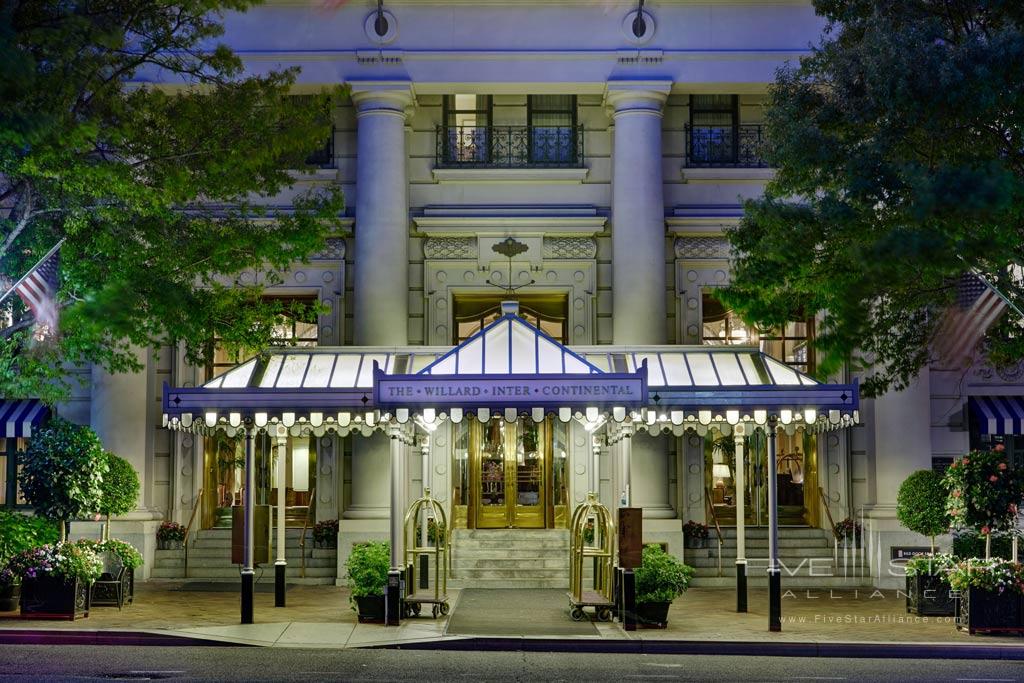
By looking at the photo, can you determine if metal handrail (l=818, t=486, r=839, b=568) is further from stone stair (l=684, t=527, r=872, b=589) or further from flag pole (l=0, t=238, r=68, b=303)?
flag pole (l=0, t=238, r=68, b=303)

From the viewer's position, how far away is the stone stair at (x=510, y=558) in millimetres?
24984

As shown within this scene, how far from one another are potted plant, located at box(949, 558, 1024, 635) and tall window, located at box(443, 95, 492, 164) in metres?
13.7

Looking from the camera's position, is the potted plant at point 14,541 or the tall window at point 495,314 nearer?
the potted plant at point 14,541

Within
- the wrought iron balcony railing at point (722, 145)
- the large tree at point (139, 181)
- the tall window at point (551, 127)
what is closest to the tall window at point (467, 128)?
the tall window at point (551, 127)

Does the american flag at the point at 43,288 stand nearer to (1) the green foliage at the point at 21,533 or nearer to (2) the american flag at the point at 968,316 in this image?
(1) the green foliage at the point at 21,533

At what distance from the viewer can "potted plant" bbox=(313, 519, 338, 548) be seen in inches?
1033

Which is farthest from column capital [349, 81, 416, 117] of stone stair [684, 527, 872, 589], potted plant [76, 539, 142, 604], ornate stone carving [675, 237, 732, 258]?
stone stair [684, 527, 872, 589]

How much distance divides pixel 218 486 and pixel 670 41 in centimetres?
1341

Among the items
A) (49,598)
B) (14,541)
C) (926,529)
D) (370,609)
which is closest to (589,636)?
(370,609)

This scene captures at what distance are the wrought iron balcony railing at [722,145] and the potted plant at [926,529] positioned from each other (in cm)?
792

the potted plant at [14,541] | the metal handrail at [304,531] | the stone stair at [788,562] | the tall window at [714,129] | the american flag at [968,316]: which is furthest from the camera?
the tall window at [714,129]

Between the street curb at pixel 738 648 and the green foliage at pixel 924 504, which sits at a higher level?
the green foliage at pixel 924 504

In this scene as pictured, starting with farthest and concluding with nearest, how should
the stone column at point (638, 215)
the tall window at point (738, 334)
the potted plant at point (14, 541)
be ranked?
the tall window at point (738, 334)
the stone column at point (638, 215)
the potted plant at point (14, 541)

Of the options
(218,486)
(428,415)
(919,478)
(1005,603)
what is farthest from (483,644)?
(218,486)
